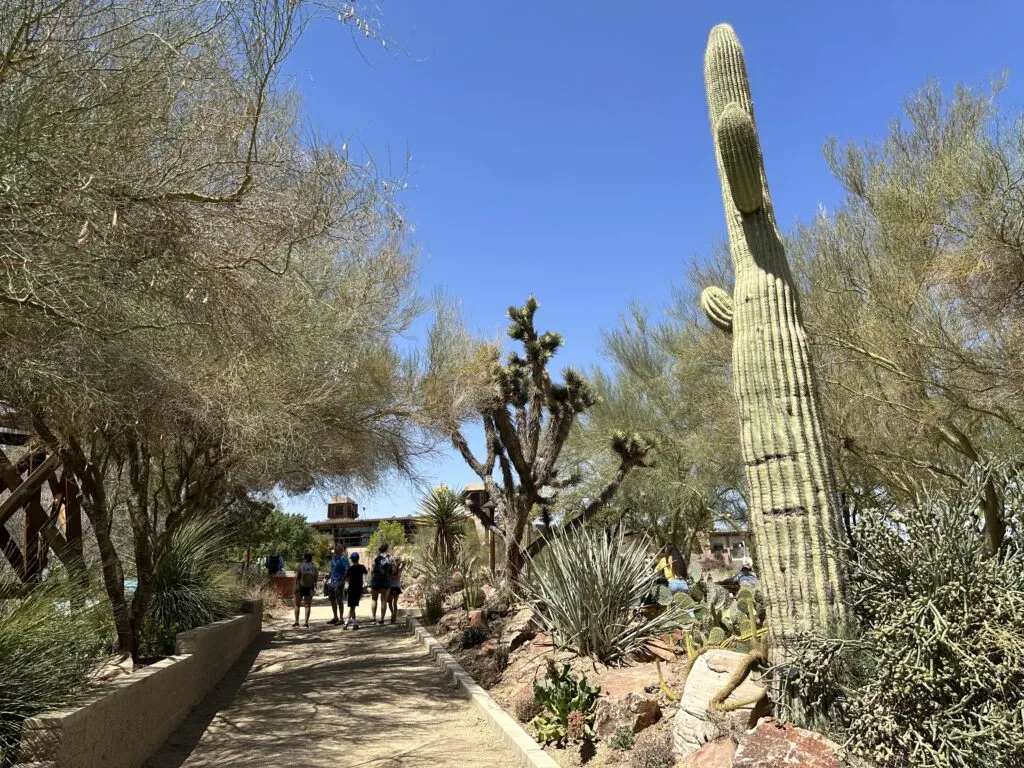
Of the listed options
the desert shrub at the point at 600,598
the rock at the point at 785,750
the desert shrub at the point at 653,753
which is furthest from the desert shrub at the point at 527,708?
the rock at the point at 785,750

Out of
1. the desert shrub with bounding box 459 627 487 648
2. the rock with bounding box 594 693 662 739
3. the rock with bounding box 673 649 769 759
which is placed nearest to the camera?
the rock with bounding box 673 649 769 759

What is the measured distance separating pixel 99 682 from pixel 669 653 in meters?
5.20

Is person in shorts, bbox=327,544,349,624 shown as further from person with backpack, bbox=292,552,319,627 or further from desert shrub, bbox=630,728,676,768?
desert shrub, bbox=630,728,676,768

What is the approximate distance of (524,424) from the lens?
13867 mm

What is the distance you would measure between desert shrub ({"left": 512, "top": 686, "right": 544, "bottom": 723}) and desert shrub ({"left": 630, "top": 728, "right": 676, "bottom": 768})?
143 cm

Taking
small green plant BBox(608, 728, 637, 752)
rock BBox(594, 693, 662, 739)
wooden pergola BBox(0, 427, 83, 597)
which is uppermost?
wooden pergola BBox(0, 427, 83, 597)

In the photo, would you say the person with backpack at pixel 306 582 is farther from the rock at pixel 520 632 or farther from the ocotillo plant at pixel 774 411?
the ocotillo plant at pixel 774 411

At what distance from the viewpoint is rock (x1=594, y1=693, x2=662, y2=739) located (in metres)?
5.82

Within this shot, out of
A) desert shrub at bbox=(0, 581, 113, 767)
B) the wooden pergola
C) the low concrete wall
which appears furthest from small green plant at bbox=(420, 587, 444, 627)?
desert shrub at bbox=(0, 581, 113, 767)

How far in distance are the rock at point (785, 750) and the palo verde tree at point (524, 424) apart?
8403 millimetres

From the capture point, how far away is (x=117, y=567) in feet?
24.8

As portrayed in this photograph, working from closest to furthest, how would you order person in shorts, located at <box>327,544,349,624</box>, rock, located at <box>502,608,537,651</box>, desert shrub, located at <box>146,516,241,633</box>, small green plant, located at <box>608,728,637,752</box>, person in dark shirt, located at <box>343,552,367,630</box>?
small green plant, located at <box>608,728,637,752</box> < desert shrub, located at <box>146,516,241,633</box> < rock, located at <box>502,608,537,651</box> < person in dark shirt, located at <box>343,552,367,630</box> < person in shorts, located at <box>327,544,349,624</box>

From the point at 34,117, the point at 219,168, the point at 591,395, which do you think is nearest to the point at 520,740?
the point at 219,168

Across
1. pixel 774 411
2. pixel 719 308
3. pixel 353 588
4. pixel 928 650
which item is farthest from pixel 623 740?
pixel 353 588
